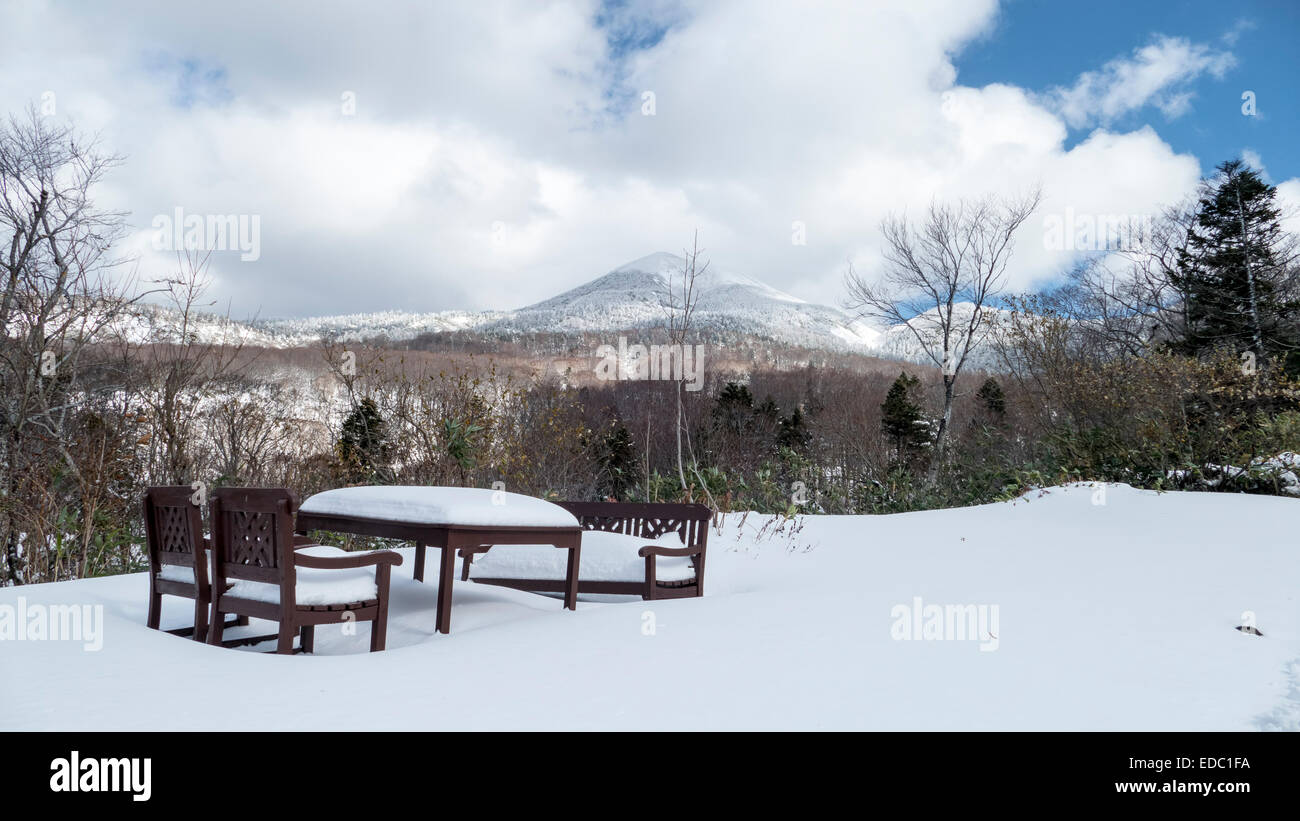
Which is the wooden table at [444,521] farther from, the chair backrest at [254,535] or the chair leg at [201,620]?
the chair leg at [201,620]

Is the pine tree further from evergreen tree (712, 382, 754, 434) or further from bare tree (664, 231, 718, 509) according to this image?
bare tree (664, 231, 718, 509)

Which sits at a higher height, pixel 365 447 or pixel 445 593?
pixel 365 447

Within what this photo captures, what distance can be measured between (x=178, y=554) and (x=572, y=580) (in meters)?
2.25

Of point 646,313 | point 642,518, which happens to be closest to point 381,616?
point 642,518

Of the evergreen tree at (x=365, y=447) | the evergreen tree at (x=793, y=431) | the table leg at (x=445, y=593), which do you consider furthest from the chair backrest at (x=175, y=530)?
the evergreen tree at (x=793, y=431)

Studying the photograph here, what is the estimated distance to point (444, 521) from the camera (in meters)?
4.45

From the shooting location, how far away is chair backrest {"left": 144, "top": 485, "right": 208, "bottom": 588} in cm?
420

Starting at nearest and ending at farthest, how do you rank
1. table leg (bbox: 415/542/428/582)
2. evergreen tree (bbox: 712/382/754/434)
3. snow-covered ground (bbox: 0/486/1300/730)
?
snow-covered ground (bbox: 0/486/1300/730), table leg (bbox: 415/542/428/582), evergreen tree (bbox: 712/382/754/434)

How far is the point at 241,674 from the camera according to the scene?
3.39 meters

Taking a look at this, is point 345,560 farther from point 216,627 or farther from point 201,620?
point 201,620

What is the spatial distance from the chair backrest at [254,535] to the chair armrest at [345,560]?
12cm

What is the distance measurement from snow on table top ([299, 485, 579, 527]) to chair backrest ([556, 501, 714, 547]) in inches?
64.2

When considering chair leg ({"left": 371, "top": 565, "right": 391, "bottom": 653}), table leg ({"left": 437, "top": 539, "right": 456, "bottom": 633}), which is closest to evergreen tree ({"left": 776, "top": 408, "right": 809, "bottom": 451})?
table leg ({"left": 437, "top": 539, "right": 456, "bottom": 633})
